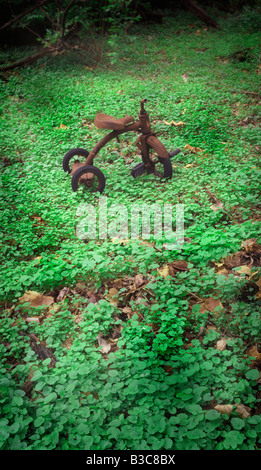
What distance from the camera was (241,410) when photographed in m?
2.21

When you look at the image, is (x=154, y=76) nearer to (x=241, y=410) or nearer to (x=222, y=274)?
(x=222, y=274)

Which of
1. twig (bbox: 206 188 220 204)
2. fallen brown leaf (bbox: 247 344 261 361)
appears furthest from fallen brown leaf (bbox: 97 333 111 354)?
twig (bbox: 206 188 220 204)

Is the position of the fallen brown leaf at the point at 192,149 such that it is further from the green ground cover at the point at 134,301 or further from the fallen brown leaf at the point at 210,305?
the fallen brown leaf at the point at 210,305

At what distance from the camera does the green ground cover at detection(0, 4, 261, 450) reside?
2203mm

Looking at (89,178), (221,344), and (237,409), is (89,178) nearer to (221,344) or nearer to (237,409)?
(221,344)

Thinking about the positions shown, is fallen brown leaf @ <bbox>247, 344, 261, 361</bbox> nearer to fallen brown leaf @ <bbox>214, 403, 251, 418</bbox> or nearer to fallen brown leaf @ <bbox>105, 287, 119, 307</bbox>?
→ fallen brown leaf @ <bbox>214, 403, 251, 418</bbox>

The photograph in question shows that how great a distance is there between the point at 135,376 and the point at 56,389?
56cm

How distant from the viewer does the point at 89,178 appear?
16.0 feet

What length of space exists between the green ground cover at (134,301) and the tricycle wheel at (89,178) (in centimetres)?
16

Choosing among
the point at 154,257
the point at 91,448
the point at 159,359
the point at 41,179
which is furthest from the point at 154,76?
the point at 91,448

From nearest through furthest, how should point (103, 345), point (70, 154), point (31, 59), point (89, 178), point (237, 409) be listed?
point (237, 409), point (103, 345), point (89, 178), point (70, 154), point (31, 59)

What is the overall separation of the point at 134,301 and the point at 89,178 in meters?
2.29

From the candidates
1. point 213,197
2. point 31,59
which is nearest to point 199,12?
point 31,59

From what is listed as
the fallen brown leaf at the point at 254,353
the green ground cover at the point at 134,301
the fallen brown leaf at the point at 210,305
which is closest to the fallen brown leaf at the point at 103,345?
the green ground cover at the point at 134,301
